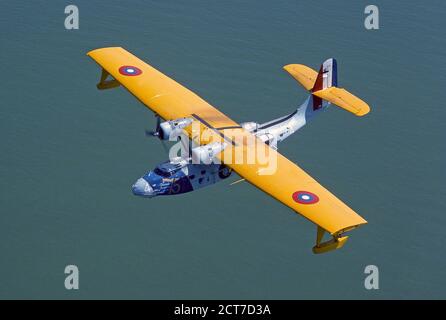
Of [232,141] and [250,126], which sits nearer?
[232,141]

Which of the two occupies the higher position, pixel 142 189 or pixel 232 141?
pixel 232 141

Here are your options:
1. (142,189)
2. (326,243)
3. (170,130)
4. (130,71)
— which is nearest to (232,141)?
(170,130)

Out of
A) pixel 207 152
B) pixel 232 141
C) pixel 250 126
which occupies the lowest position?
pixel 207 152

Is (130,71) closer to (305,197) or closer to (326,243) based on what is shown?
(305,197)

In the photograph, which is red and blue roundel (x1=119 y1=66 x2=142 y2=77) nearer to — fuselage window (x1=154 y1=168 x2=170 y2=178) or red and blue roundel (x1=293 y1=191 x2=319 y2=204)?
fuselage window (x1=154 y1=168 x2=170 y2=178)

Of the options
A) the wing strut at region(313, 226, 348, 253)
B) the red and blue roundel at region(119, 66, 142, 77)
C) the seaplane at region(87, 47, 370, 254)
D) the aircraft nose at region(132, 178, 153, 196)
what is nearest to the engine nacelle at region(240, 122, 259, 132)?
the seaplane at region(87, 47, 370, 254)

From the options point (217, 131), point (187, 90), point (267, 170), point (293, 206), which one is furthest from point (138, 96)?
point (293, 206)

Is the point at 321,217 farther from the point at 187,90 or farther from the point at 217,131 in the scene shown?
the point at 187,90

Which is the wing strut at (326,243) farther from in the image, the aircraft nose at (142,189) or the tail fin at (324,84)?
the tail fin at (324,84)
